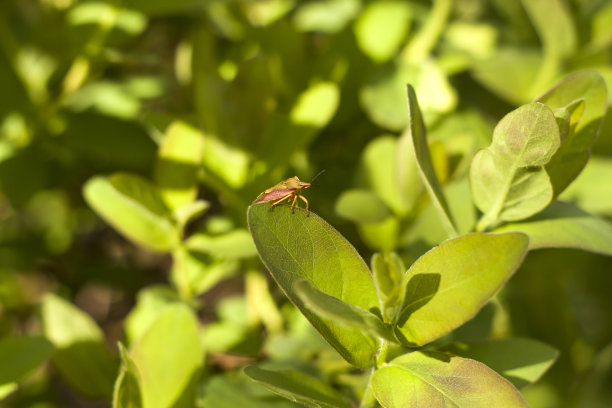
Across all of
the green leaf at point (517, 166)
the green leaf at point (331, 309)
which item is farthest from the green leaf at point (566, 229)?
the green leaf at point (331, 309)

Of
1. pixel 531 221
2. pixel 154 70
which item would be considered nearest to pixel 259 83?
pixel 531 221

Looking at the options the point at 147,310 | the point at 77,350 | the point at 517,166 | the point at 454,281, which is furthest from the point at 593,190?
the point at 77,350

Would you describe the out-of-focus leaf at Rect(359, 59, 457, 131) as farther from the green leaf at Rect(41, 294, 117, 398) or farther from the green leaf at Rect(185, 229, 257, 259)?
the green leaf at Rect(41, 294, 117, 398)

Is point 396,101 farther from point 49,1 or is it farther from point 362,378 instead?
point 49,1

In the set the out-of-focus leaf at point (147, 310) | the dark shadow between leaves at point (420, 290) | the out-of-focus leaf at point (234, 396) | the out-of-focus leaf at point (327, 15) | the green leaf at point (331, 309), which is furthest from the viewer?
the out-of-focus leaf at point (327, 15)

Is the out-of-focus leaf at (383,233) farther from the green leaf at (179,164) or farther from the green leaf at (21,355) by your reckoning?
the green leaf at (21,355)

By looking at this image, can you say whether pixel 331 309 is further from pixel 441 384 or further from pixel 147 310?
pixel 147 310
